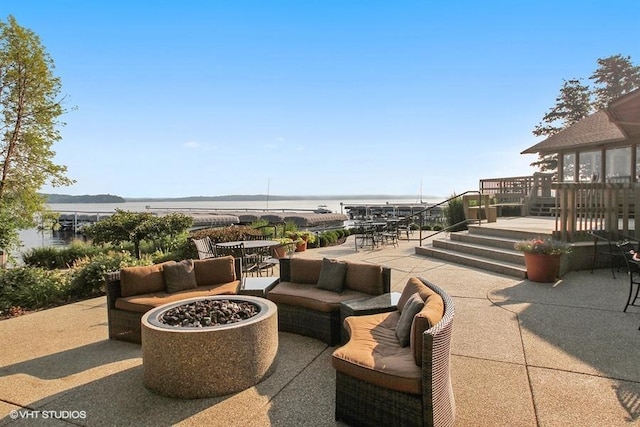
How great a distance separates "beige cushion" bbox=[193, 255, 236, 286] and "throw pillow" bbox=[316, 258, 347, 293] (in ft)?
4.54

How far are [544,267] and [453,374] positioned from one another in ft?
13.9

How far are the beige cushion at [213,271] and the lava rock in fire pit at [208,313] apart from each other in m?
1.20

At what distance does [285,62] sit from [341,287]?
30.8 feet

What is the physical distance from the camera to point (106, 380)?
135 inches

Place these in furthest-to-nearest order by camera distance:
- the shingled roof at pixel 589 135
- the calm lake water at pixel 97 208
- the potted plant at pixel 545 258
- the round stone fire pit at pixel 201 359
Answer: the calm lake water at pixel 97 208, the shingled roof at pixel 589 135, the potted plant at pixel 545 258, the round stone fire pit at pixel 201 359

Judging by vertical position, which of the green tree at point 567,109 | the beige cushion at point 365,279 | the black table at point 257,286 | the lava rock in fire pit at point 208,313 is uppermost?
the green tree at point 567,109

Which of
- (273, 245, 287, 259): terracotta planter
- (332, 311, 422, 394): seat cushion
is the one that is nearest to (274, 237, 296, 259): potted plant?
(273, 245, 287, 259): terracotta planter

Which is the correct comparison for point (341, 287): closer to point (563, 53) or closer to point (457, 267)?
point (457, 267)

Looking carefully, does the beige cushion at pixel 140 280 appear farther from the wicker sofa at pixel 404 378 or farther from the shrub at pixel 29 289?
the wicker sofa at pixel 404 378

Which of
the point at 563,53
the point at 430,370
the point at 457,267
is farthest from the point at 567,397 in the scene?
the point at 563,53

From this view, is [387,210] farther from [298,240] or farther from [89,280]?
[89,280]

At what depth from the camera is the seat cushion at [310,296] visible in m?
4.22

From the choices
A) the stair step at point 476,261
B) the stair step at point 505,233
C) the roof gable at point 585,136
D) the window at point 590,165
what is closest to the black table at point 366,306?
the stair step at point 476,261

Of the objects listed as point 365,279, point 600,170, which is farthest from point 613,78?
point 365,279
